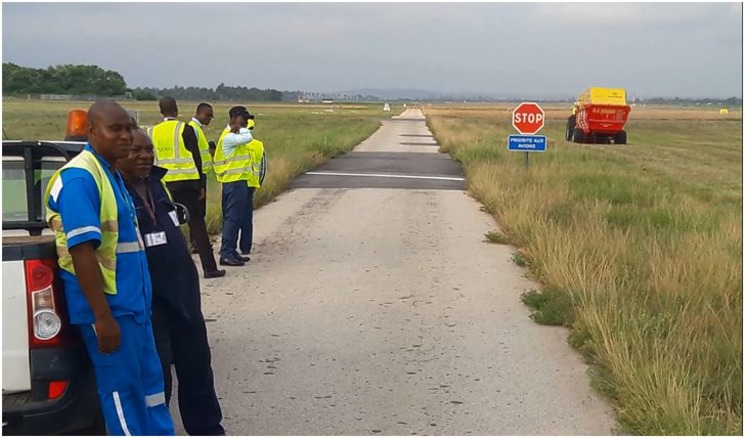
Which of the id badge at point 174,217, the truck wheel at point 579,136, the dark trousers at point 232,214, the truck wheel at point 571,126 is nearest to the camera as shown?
the id badge at point 174,217

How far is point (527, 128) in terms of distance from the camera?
16.6 meters

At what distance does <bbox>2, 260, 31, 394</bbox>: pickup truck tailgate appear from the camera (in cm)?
346

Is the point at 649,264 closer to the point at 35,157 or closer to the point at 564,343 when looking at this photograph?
the point at 564,343

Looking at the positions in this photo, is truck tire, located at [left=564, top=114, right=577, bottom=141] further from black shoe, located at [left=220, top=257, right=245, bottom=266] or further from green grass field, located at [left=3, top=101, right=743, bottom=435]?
black shoe, located at [left=220, top=257, right=245, bottom=266]

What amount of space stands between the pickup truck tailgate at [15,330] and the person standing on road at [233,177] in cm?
557

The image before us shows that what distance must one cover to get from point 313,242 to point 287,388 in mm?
5654

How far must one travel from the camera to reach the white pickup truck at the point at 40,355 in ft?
11.4

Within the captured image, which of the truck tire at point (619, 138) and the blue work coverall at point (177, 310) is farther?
the truck tire at point (619, 138)

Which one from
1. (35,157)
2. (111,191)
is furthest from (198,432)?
(35,157)

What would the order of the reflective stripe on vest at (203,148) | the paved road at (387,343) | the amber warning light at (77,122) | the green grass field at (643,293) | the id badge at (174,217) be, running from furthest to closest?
the reflective stripe on vest at (203,148), the paved road at (387,343), the green grass field at (643,293), the amber warning light at (77,122), the id badge at (174,217)

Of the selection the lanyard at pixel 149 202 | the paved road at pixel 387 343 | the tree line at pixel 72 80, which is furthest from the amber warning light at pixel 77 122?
the tree line at pixel 72 80

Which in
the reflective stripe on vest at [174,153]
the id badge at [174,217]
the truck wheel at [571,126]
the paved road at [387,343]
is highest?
the truck wheel at [571,126]

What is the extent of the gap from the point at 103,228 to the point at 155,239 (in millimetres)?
589

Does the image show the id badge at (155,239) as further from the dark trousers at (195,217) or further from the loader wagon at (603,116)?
the loader wagon at (603,116)
